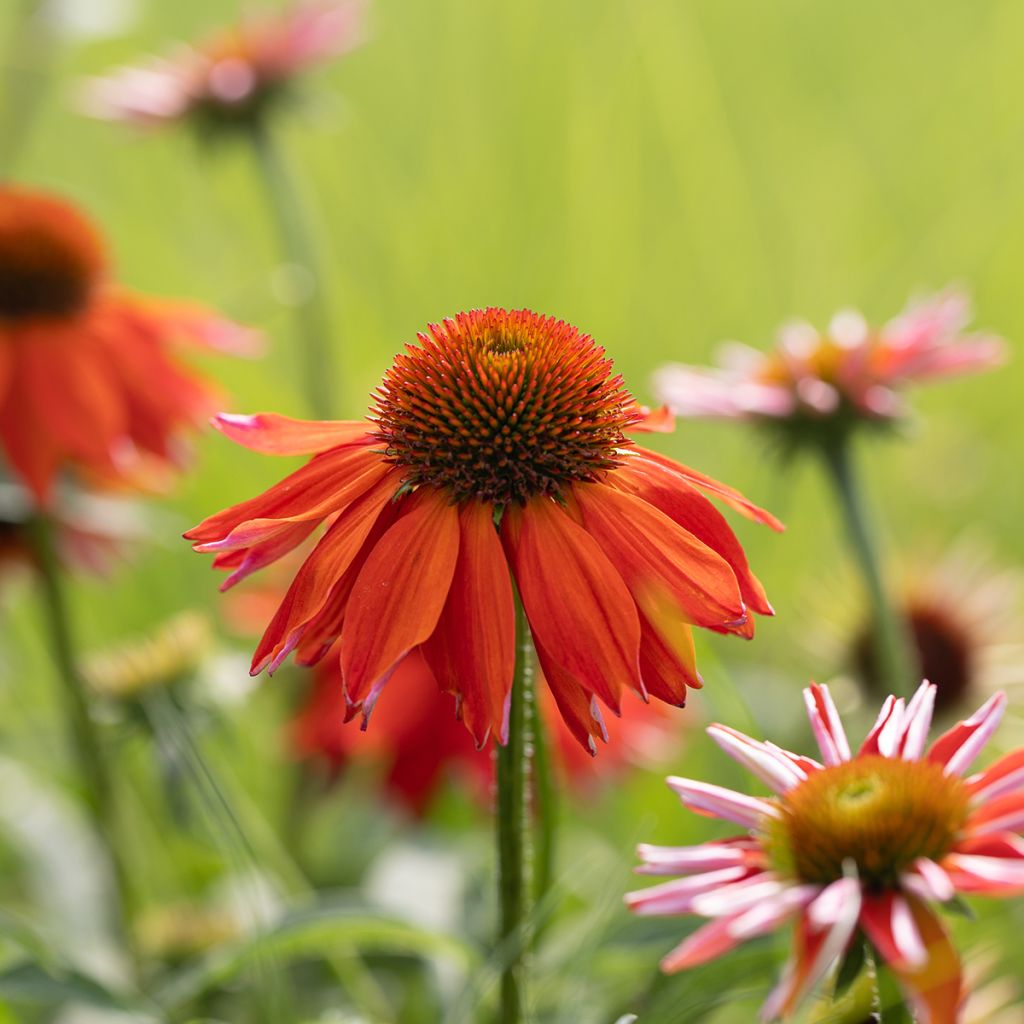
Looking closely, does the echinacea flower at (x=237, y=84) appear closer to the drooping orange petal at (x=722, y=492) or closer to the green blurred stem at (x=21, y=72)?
the green blurred stem at (x=21, y=72)

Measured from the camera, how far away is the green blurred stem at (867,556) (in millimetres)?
759

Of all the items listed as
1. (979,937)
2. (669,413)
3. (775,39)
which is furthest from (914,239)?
(669,413)

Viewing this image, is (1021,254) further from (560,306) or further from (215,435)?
(215,435)

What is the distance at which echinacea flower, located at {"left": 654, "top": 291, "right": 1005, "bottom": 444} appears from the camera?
0.76 m

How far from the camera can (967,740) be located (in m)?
0.39

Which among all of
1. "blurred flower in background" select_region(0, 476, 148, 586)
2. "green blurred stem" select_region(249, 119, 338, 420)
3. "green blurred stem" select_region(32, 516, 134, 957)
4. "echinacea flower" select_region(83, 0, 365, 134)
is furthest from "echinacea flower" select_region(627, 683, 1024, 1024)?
"echinacea flower" select_region(83, 0, 365, 134)

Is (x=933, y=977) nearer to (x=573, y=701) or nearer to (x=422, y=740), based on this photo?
(x=573, y=701)

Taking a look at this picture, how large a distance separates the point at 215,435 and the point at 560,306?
0.43 metres

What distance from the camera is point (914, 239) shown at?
1.91m

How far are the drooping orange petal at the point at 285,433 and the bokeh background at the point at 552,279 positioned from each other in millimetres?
200

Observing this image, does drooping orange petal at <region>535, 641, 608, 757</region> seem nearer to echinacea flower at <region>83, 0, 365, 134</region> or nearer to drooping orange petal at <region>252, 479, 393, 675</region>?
drooping orange petal at <region>252, 479, 393, 675</region>

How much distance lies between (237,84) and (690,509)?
2.51ft

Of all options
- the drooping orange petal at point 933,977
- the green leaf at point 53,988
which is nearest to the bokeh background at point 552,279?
the green leaf at point 53,988

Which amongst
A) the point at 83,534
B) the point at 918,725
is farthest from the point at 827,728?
the point at 83,534
